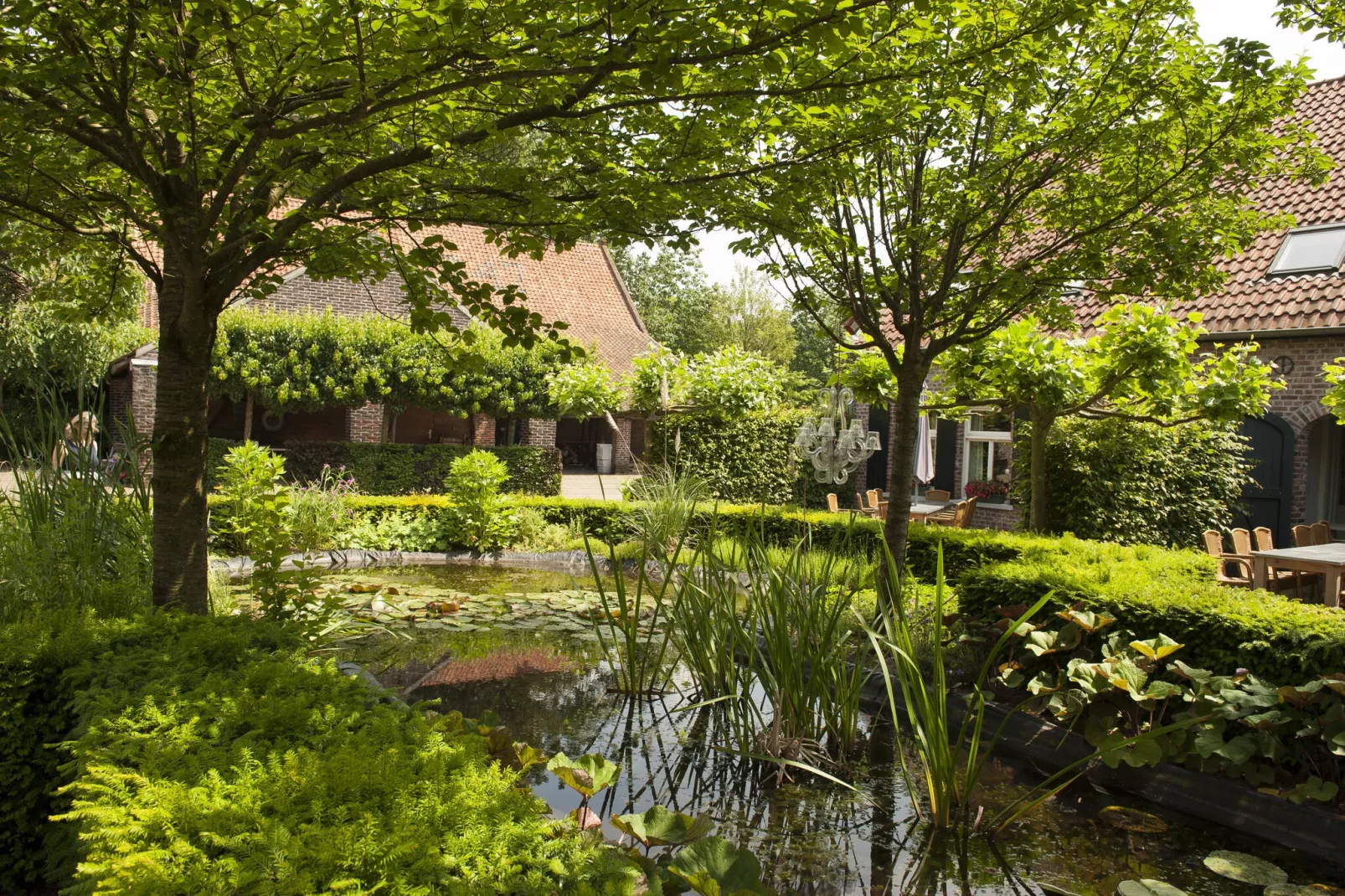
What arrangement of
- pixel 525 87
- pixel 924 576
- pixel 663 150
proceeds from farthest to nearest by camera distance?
pixel 924 576, pixel 663 150, pixel 525 87

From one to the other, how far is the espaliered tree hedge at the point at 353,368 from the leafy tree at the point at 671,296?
73.3 ft

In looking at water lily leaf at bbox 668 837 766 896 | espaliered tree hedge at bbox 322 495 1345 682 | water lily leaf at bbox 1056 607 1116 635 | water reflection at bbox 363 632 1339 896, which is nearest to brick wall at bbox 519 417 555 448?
espaliered tree hedge at bbox 322 495 1345 682

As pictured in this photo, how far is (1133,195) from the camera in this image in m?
5.49

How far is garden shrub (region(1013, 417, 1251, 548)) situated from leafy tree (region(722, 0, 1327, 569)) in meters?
3.50

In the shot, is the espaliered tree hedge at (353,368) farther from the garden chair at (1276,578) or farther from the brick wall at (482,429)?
the garden chair at (1276,578)

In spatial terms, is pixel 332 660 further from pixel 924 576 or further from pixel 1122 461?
pixel 1122 461

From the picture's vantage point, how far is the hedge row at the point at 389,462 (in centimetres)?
1521

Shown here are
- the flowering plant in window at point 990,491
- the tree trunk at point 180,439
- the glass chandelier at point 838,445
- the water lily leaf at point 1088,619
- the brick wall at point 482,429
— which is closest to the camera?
the tree trunk at point 180,439

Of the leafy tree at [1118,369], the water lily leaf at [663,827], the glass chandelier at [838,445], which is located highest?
the leafy tree at [1118,369]

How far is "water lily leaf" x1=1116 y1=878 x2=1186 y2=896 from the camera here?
3.03 meters

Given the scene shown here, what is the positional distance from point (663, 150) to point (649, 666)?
323 cm

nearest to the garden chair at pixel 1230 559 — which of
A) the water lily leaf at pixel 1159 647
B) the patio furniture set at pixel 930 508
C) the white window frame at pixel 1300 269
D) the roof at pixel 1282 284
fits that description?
the patio furniture set at pixel 930 508

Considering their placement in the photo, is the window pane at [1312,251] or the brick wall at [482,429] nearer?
the window pane at [1312,251]

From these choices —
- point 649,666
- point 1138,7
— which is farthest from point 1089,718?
point 1138,7
